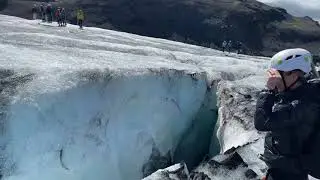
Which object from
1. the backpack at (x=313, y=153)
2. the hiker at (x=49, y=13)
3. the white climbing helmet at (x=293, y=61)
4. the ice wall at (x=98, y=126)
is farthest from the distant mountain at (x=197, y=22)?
the backpack at (x=313, y=153)

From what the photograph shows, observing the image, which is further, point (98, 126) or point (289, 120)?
point (98, 126)

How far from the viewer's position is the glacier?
7.71 m

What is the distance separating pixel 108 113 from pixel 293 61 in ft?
17.7

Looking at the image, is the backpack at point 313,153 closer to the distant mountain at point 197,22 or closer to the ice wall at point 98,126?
the ice wall at point 98,126

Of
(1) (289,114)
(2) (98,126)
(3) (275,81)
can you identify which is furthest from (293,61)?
(2) (98,126)

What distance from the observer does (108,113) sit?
9188 millimetres

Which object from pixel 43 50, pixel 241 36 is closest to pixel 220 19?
pixel 241 36

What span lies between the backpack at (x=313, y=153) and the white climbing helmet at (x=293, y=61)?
0.22 m

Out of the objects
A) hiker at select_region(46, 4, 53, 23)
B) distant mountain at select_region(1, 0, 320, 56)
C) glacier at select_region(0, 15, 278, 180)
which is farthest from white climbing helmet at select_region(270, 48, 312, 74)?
distant mountain at select_region(1, 0, 320, 56)

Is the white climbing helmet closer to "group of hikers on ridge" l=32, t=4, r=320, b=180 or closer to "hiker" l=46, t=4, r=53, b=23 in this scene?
"group of hikers on ridge" l=32, t=4, r=320, b=180

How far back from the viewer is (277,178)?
431cm

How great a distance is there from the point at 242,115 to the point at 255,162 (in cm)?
213

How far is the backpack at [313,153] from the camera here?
4.02 m

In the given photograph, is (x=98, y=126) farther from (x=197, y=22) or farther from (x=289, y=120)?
(x=197, y=22)
